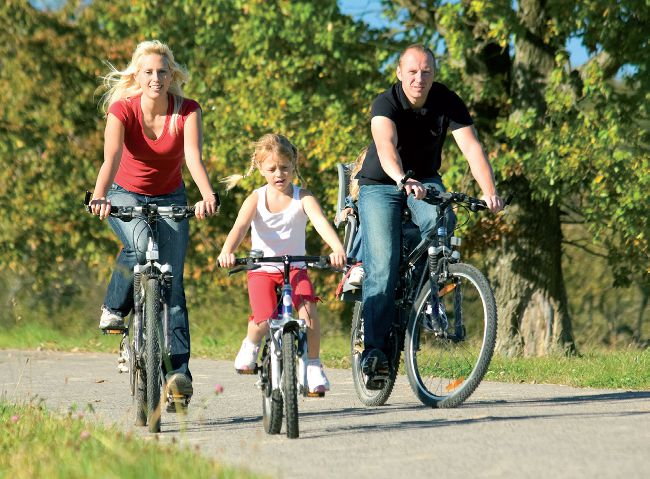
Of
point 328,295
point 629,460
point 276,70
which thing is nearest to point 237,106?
point 276,70

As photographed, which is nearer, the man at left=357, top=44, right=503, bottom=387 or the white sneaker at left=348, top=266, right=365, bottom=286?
the man at left=357, top=44, right=503, bottom=387

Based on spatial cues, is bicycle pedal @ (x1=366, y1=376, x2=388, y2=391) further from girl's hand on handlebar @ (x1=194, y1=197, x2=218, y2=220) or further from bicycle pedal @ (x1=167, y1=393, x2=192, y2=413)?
girl's hand on handlebar @ (x1=194, y1=197, x2=218, y2=220)

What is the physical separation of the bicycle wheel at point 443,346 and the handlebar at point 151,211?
4.91 ft

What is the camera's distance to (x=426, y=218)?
7402 mm

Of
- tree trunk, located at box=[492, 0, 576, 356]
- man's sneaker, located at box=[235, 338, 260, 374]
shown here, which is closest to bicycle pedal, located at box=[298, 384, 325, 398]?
man's sneaker, located at box=[235, 338, 260, 374]

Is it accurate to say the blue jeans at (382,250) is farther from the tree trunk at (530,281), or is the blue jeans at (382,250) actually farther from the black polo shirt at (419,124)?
the tree trunk at (530,281)

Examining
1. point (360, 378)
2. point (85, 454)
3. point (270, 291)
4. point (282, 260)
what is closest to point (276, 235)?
point (270, 291)

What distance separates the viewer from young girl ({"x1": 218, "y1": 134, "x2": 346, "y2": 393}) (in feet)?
21.5

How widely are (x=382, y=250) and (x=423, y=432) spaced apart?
Result: 1.52 meters

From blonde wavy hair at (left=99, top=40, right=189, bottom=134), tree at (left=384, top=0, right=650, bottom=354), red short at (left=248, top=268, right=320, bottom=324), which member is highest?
tree at (left=384, top=0, right=650, bottom=354)

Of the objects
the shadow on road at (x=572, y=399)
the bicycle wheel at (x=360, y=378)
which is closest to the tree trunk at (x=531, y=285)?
the shadow on road at (x=572, y=399)

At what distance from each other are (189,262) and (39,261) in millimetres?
2952

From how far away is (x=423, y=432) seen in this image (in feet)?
20.3

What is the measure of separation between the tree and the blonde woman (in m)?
7.86
